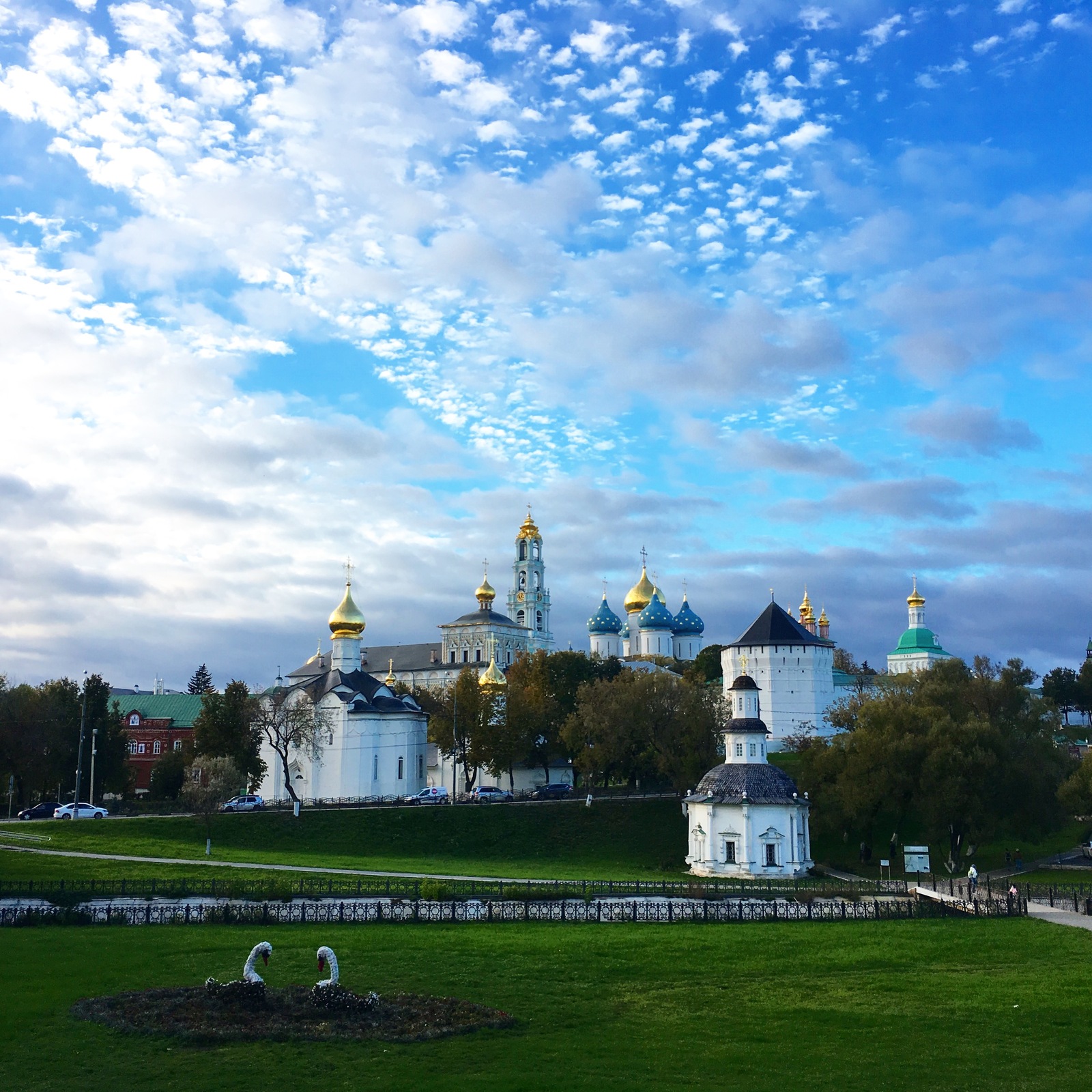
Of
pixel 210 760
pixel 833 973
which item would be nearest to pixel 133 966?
pixel 833 973

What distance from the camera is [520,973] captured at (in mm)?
22125

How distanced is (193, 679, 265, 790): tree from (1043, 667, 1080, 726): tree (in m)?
81.2

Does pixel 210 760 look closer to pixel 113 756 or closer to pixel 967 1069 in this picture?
pixel 113 756

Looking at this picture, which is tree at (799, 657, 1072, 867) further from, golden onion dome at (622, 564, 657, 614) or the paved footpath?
golden onion dome at (622, 564, 657, 614)

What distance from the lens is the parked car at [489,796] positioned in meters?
60.5

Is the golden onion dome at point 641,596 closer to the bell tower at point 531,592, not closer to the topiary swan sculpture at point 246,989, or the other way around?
the bell tower at point 531,592

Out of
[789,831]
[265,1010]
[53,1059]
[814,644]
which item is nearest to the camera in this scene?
[53,1059]

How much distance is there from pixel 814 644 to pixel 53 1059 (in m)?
67.3

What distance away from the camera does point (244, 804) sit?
190 feet

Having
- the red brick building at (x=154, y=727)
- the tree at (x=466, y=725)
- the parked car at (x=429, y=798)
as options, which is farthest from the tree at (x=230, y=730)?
the red brick building at (x=154, y=727)

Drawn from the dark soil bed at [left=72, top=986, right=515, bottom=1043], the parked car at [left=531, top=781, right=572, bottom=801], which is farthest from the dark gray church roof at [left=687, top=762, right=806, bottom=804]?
the dark soil bed at [left=72, top=986, right=515, bottom=1043]

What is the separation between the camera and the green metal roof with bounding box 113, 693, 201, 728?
8706cm

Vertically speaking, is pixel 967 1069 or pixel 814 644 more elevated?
pixel 814 644

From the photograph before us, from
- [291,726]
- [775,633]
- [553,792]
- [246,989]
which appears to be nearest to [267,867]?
[291,726]
